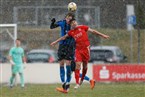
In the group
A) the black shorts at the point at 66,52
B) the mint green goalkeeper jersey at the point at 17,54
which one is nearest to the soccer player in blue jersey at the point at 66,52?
the black shorts at the point at 66,52

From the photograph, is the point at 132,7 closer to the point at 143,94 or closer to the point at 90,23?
the point at 90,23

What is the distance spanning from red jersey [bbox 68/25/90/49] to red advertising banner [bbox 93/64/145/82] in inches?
344

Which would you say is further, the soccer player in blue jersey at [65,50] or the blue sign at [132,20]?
the blue sign at [132,20]

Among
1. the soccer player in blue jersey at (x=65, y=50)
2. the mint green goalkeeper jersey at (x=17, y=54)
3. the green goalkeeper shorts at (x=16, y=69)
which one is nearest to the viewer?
the soccer player in blue jersey at (x=65, y=50)

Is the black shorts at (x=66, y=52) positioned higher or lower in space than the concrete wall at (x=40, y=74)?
higher

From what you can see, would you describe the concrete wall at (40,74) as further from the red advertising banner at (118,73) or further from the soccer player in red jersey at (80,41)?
the soccer player in red jersey at (80,41)

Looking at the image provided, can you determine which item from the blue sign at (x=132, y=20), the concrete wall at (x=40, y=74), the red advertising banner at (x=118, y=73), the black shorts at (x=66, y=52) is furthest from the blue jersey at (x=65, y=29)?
the blue sign at (x=132, y=20)

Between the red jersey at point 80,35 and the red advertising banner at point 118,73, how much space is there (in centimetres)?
875

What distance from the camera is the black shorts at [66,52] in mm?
17647

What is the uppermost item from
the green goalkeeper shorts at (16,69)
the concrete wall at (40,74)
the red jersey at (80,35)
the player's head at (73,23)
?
the player's head at (73,23)

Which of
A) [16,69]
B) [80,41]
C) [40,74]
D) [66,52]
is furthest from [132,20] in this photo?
[80,41]

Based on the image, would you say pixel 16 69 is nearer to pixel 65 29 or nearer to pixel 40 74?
pixel 40 74

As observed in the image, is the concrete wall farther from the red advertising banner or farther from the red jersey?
the red jersey

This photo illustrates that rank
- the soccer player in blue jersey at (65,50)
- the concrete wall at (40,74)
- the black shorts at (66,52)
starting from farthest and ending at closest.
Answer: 1. the concrete wall at (40,74)
2. the black shorts at (66,52)
3. the soccer player in blue jersey at (65,50)
